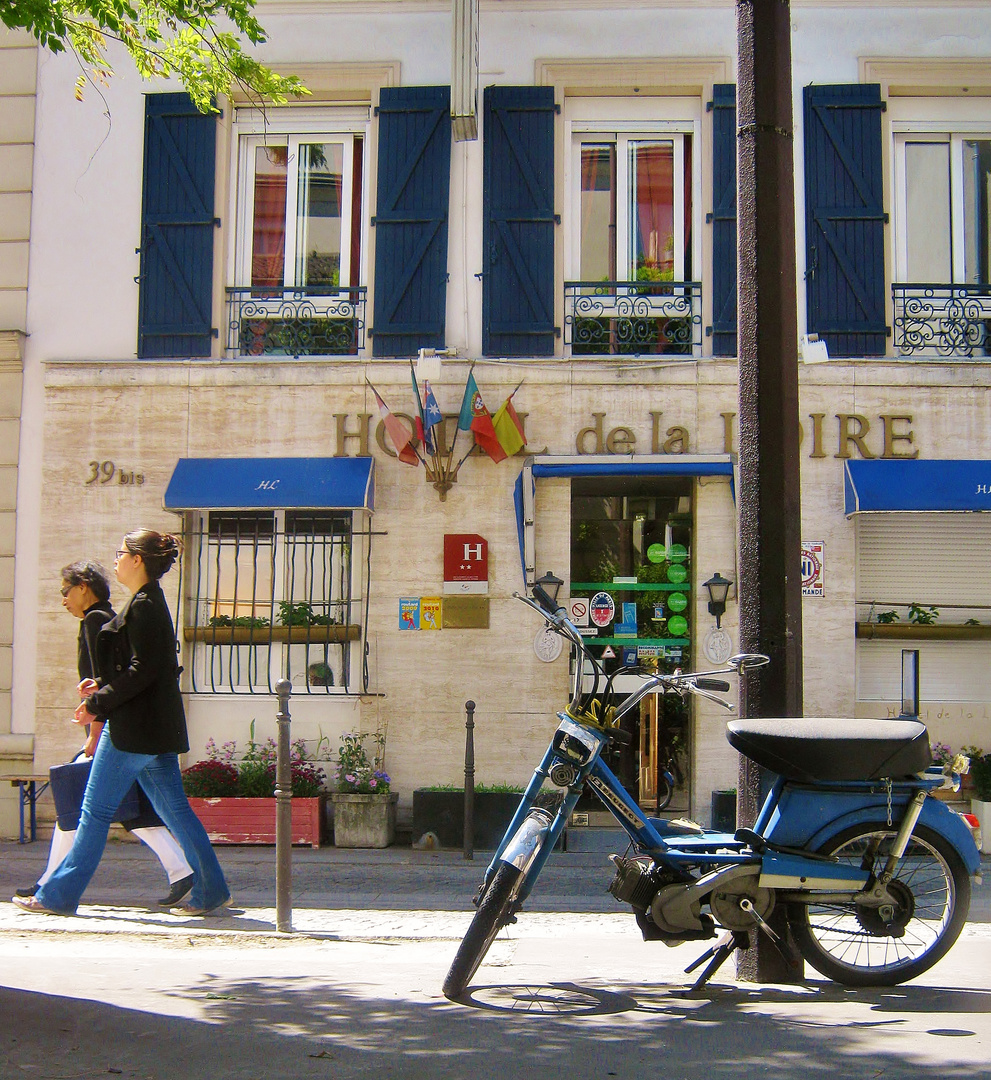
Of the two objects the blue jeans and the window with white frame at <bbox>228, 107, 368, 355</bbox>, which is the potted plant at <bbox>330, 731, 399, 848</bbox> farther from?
the window with white frame at <bbox>228, 107, 368, 355</bbox>

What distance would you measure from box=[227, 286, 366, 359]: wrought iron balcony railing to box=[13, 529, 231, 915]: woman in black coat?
4289mm

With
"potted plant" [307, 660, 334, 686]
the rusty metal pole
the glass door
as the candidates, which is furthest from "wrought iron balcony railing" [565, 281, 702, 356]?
the rusty metal pole

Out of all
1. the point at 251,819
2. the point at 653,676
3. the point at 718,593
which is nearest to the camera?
the point at 653,676

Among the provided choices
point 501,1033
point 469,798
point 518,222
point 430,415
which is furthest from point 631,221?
point 501,1033

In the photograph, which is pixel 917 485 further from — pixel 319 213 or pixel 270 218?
pixel 270 218

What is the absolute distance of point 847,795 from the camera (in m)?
4.44

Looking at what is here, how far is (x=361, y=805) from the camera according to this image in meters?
9.01

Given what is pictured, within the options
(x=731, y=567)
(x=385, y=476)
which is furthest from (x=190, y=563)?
(x=731, y=567)

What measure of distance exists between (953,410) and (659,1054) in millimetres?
7178

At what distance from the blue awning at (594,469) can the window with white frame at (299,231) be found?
2010mm

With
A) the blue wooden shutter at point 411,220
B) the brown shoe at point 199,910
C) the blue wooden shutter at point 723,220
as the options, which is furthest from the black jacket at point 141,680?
the blue wooden shutter at point 723,220

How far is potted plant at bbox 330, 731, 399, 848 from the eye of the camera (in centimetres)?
899

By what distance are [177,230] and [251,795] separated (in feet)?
15.7

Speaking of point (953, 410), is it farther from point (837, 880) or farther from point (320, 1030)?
point (320, 1030)
